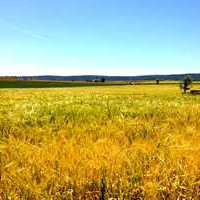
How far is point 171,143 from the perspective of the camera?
19.0ft

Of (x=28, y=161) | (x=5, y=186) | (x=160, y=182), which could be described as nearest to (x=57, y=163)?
(x=28, y=161)

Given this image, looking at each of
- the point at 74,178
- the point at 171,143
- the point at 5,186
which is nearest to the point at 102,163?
the point at 74,178

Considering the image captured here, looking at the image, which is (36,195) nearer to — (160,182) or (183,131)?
(160,182)

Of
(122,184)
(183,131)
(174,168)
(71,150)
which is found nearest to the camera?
(122,184)

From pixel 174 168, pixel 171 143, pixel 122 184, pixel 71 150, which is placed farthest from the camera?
pixel 171 143

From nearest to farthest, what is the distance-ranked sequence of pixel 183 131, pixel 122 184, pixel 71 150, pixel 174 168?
pixel 122 184 → pixel 174 168 → pixel 71 150 → pixel 183 131

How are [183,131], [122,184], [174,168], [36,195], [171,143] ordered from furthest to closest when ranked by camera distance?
[183,131]
[171,143]
[174,168]
[122,184]
[36,195]

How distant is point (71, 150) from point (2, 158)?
0.83m

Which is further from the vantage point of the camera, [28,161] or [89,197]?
[28,161]

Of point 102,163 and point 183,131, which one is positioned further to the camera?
point 183,131

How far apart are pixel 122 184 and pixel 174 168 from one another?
28.0 inches

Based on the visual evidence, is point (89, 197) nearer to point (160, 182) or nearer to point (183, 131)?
point (160, 182)

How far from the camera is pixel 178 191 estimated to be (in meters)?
3.98

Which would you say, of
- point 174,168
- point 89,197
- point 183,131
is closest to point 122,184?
point 89,197
